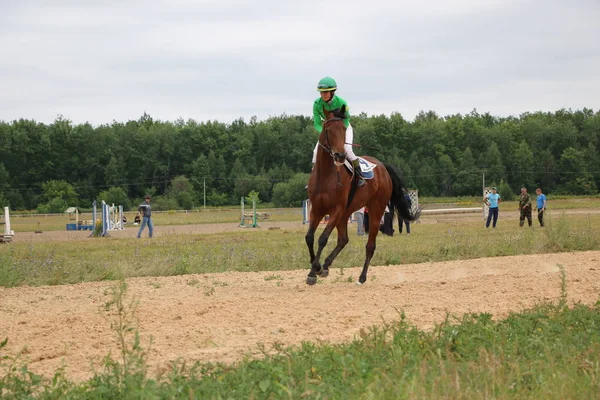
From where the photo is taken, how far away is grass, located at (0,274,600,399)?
5305mm

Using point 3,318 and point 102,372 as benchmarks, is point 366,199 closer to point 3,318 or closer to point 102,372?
point 3,318

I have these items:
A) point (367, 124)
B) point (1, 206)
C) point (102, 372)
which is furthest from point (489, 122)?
point (102, 372)

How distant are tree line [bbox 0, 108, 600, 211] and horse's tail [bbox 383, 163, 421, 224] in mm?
78113

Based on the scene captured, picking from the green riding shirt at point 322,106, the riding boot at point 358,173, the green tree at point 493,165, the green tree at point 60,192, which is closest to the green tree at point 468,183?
the green tree at point 493,165

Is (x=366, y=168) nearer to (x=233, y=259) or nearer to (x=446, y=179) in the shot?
(x=233, y=259)

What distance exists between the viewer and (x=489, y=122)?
143 meters

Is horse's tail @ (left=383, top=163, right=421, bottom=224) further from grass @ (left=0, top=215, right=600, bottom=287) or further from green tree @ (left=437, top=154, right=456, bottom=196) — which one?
green tree @ (left=437, top=154, right=456, bottom=196)

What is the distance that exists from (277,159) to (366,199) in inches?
4187

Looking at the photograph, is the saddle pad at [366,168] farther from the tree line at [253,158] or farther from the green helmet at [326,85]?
the tree line at [253,158]

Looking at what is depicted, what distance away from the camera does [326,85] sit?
38.1 feet

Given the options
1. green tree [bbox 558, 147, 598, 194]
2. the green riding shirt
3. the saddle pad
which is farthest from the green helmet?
green tree [bbox 558, 147, 598, 194]

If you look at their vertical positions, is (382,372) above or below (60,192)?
below

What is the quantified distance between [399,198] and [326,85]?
12.9 ft

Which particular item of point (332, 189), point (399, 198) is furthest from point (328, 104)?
point (399, 198)
